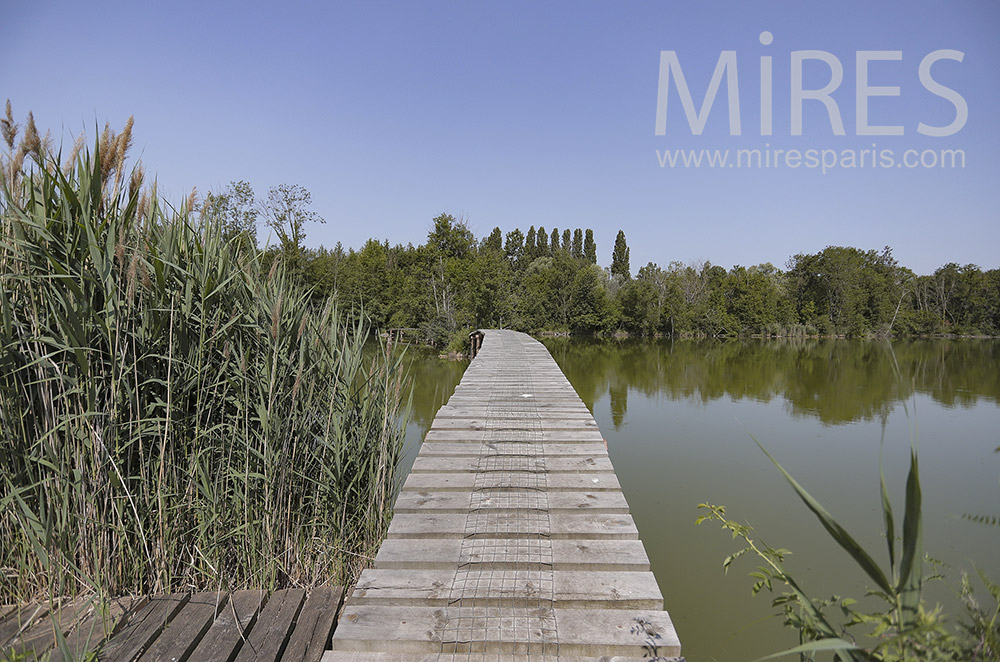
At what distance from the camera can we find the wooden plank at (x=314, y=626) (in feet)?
5.46

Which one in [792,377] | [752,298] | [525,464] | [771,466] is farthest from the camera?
[752,298]

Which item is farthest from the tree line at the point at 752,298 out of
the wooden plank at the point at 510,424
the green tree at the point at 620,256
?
the wooden plank at the point at 510,424

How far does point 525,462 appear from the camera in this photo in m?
2.92

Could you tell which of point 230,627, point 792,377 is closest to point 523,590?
point 230,627

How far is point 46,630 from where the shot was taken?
1.73 m

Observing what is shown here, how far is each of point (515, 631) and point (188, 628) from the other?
1124mm

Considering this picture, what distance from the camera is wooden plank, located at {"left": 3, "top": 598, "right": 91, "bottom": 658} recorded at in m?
1.61

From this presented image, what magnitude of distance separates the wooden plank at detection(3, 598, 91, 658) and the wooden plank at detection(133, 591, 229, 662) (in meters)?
0.26

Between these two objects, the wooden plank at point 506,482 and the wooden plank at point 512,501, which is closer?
the wooden plank at point 512,501

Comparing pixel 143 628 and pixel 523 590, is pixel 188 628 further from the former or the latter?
pixel 523 590

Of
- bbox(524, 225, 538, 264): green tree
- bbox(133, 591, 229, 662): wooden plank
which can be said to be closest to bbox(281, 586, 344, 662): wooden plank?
bbox(133, 591, 229, 662): wooden plank

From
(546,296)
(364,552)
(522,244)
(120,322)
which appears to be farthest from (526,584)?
(522,244)

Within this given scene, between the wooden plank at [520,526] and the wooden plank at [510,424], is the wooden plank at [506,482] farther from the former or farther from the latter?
the wooden plank at [510,424]

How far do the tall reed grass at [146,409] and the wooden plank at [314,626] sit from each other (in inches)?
8.4
